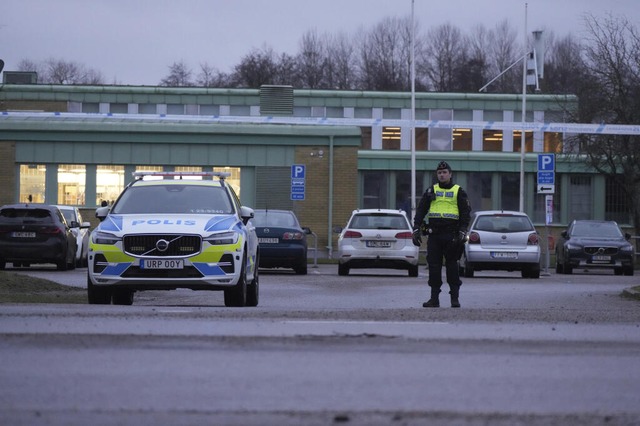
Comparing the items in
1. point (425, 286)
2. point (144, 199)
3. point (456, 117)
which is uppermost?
point (456, 117)

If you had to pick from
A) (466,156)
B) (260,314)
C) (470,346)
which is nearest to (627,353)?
(470,346)

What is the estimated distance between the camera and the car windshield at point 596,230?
35125mm

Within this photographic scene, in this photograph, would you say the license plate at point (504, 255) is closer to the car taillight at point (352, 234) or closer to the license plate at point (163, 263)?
the car taillight at point (352, 234)

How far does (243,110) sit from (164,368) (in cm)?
5950

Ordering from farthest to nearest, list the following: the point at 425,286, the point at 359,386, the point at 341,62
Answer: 1. the point at 341,62
2. the point at 425,286
3. the point at 359,386

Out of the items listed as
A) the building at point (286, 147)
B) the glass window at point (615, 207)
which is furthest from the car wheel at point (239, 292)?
the glass window at point (615, 207)

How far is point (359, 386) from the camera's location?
708 centimetres

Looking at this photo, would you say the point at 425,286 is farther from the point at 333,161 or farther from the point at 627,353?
the point at 333,161

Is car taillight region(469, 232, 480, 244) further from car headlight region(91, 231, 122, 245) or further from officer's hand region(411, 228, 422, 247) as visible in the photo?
car headlight region(91, 231, 122, 245)

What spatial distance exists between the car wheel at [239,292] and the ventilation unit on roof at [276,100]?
126ft

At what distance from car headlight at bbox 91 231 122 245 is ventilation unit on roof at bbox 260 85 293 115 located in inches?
1529

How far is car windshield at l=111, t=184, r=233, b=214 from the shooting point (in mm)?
15969

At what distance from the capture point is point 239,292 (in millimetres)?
15227

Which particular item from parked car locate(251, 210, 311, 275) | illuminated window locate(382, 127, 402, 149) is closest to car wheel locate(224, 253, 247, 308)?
parked car locate(251, 210, 311, 275)
